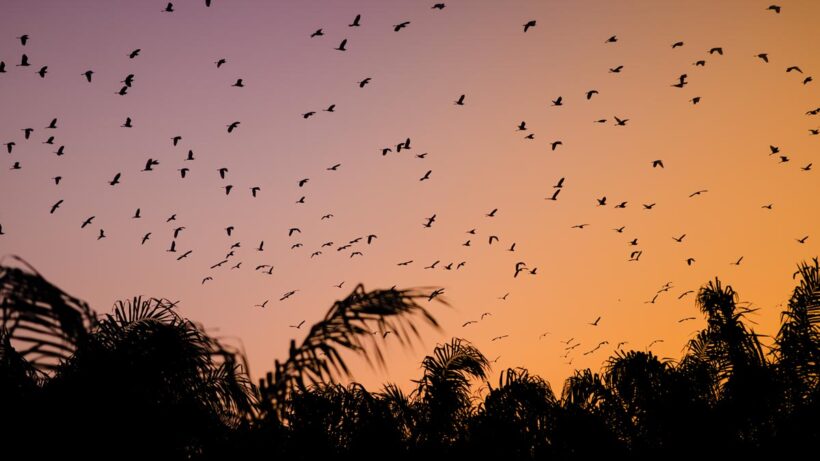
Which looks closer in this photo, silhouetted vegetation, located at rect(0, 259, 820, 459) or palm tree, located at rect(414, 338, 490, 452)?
silhouetted vegetation, located at rect(0, 259, 820, 459)

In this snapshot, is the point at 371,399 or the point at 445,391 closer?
the point at 371,399

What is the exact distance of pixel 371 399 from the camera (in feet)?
25.2

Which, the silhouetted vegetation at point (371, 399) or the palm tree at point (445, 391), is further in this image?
the palm tree at point (445, 391)

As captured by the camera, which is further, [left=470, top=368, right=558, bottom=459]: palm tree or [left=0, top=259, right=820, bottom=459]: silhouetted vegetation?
[left=470, top=368, right=558, bottom=459]: palm tree

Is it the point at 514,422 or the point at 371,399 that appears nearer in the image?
the point at 371,399

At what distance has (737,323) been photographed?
40.9ft

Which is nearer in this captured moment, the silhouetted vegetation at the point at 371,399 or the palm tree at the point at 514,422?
the silhouetted vegetation at the point at 371,399

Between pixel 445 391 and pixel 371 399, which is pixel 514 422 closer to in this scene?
pixel 445 391

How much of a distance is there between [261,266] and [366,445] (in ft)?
55.7

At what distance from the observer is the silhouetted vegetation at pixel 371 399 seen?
5.24m

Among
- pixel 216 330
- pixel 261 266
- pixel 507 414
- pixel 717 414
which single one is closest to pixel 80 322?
pixel 216 330

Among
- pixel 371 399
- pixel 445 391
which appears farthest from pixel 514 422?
pixel 371 399

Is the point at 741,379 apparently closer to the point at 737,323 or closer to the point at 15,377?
the point at 737,323

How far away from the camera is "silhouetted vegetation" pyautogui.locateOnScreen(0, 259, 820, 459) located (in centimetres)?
524
